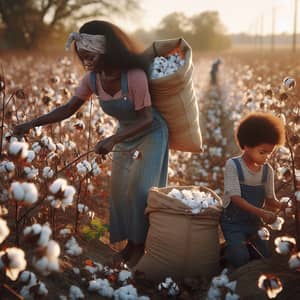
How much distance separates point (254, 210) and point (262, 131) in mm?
346

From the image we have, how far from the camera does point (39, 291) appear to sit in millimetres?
1673

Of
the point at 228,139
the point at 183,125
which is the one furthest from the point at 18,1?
the point at 183,125

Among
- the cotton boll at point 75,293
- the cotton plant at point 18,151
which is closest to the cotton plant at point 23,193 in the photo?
the cotton plant at point 18,151

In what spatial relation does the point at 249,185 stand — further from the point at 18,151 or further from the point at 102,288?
the point at 18,151

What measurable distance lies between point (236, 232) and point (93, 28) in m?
1.16

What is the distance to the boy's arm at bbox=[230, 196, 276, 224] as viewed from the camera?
2.35 metres

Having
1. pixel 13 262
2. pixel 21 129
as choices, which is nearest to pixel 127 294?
pixel 13 262

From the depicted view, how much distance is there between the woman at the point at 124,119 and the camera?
8.58 feet

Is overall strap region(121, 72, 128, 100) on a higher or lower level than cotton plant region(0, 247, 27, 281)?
higher

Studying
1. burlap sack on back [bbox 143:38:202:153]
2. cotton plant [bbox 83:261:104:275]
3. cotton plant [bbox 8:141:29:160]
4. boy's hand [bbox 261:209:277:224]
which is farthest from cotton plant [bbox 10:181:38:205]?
burlap sack on back [bbox 143:38:202:153]

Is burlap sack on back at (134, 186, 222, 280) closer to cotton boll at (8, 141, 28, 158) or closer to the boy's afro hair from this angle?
the boy's afro hair

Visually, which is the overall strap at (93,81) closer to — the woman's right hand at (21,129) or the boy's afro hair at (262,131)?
the woman's right hand at (21,129)

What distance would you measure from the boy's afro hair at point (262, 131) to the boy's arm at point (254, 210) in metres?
0.25

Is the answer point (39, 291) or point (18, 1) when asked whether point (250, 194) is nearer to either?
point (39, 291)
